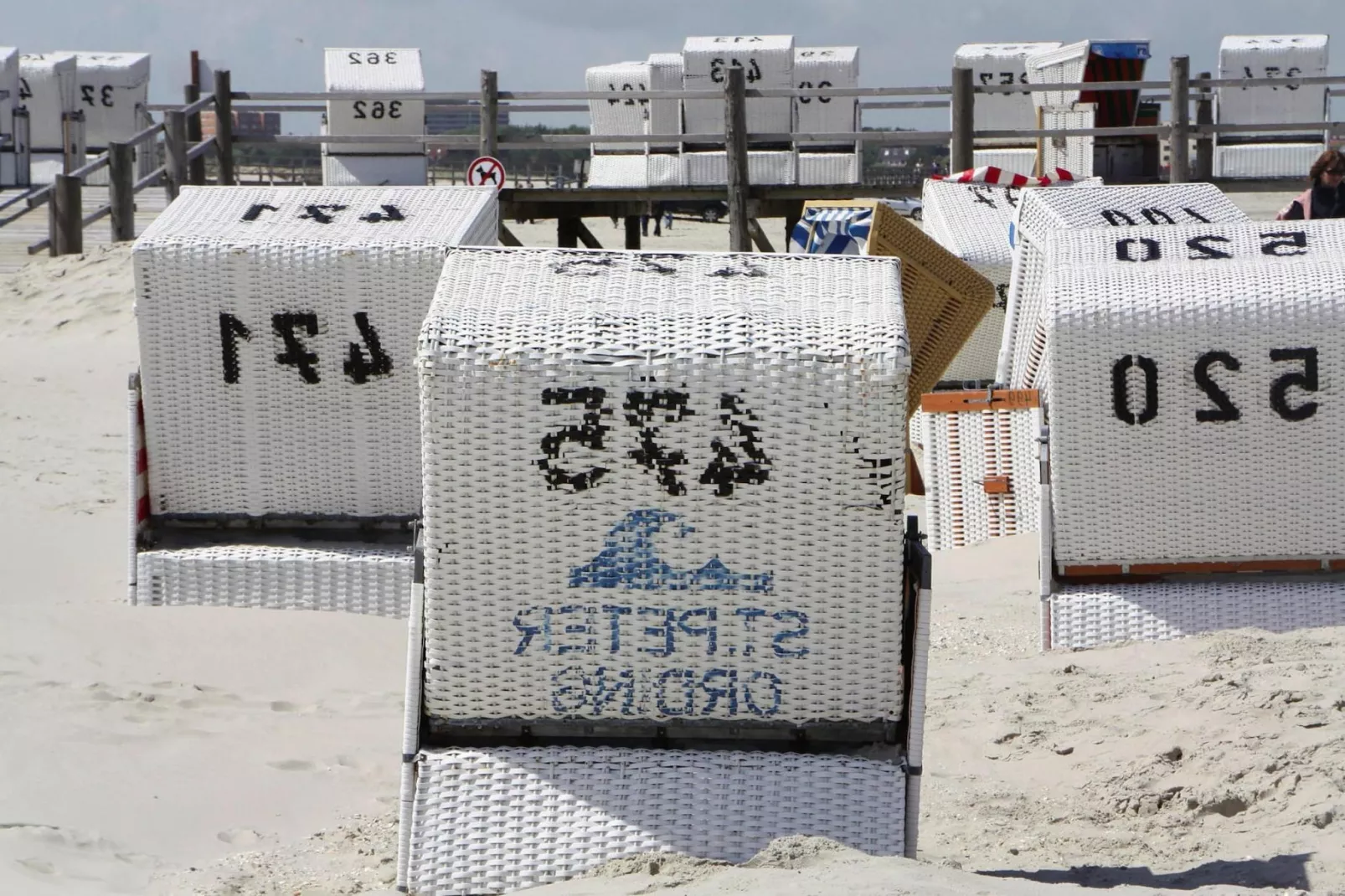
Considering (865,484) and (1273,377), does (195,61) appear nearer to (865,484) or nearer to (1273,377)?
(1273,377)

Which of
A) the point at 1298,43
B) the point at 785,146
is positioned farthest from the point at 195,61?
the point at 1298,43

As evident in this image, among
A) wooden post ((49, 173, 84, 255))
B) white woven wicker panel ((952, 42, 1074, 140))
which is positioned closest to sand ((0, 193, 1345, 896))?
wooden post ((49, 173, 84, 255))

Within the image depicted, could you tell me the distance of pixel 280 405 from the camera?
21.4ft

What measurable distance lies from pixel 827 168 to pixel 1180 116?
12.9ft

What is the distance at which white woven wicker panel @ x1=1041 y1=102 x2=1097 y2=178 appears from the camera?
50.3ft

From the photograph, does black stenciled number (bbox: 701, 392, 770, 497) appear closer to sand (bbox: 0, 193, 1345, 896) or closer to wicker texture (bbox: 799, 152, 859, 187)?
sand (bbox: 0, 193, 1345, 896)

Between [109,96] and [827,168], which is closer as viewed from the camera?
[827,168]

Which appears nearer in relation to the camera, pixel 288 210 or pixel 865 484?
pixel 865 484

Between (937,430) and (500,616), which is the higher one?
(500,616)

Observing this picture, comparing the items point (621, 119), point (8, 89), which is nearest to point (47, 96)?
point (8, 89)

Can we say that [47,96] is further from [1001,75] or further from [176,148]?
[1001,75]

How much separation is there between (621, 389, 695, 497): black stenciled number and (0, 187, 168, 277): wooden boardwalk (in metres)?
12.6

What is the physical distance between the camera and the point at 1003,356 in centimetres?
780

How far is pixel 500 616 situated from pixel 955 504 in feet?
12.8
